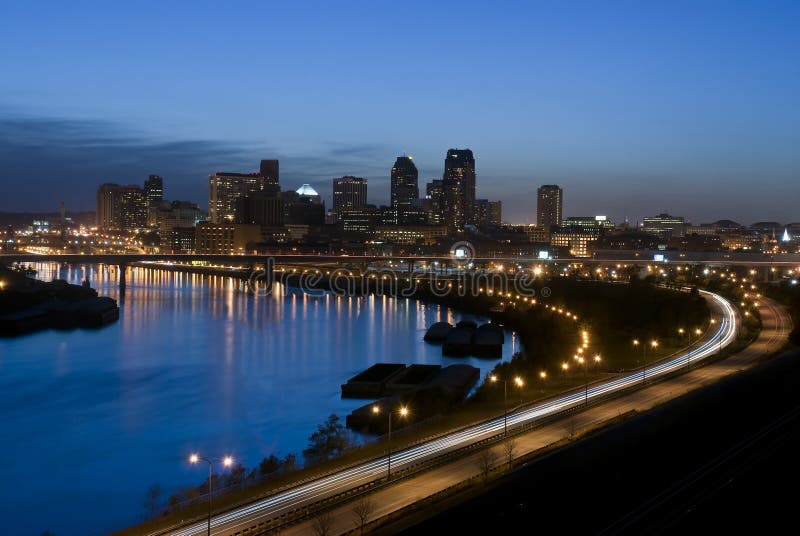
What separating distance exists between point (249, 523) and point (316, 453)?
2245mm

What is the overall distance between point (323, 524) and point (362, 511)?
12.1 inches

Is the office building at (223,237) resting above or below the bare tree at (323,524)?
above

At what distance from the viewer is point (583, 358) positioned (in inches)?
526

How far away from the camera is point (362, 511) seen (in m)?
5.35

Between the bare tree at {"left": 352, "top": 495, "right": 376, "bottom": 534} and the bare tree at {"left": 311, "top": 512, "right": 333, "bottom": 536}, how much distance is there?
165mm

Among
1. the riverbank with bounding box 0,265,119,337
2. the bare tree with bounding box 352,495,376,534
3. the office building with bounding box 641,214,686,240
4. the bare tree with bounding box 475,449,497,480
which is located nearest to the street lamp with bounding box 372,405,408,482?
the bare tree with bounding box 352,495,376,534

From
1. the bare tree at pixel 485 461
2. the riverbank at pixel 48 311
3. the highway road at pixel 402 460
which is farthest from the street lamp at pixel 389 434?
the riverbank at pixel 48 311

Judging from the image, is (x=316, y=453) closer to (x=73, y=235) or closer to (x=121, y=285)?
(x=121, y=285)

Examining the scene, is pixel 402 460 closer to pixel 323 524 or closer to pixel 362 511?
pixel 362 511

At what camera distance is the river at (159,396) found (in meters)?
7.72

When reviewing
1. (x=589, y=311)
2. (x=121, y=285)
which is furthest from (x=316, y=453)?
(x=121, y=285)

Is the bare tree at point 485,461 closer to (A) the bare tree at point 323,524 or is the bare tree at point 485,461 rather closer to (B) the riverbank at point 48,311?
(A) the bare tree at point 323,524

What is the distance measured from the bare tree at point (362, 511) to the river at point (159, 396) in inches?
84.3

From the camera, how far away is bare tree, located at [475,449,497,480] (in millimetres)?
6300
